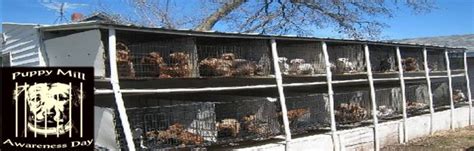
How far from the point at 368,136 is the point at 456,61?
8.02 metres

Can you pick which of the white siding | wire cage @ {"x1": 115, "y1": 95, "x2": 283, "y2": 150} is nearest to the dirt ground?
wire cage @ {"x1": 115, "y1": 95, "x2": 283, "y2": 150}

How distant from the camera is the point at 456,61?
18.5 m

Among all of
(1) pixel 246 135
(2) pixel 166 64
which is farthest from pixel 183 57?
(1) pixel 246 135

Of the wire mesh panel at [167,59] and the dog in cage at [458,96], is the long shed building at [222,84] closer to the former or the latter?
the wire mesh panel at [167,59]

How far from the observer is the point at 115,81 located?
703 cm

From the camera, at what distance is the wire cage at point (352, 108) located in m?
12.0

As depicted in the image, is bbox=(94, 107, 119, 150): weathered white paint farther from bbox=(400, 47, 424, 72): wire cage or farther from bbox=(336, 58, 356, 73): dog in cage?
bbox=(400, 47, 424, 72): wire cage

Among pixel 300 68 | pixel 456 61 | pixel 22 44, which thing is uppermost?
pixel 22 44

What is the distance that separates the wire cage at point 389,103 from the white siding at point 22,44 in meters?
8.48

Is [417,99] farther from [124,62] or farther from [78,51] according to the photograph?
[78,51]

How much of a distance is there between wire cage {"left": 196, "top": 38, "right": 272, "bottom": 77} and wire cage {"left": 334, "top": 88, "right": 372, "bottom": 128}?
107 inches

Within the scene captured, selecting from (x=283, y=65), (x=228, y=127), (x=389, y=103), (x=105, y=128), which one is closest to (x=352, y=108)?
(x=389, y=103)

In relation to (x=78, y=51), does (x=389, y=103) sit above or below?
below

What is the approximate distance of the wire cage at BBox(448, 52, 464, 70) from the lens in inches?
717
